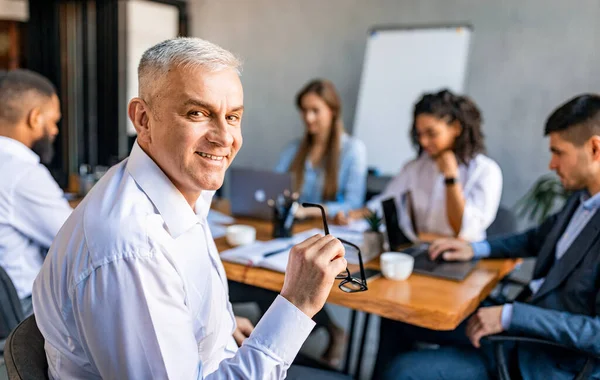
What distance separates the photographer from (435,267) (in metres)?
1.91

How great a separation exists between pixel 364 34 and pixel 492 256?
287 cm

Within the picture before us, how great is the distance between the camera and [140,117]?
1084 mm

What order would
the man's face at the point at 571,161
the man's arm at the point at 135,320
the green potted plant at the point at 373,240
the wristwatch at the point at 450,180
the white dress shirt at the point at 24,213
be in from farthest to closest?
the wristwatch at the point at 450,180 < the green potted plant at the point at 373,240 < the white dress shirt at the point at 24,213 < the man's face at the point at 571,161 < the man's arm at the point at 135,320

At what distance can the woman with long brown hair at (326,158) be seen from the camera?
3.31 meters

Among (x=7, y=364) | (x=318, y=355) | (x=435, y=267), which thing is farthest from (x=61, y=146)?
(x=7, y=364)

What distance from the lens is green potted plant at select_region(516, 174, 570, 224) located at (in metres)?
3.56

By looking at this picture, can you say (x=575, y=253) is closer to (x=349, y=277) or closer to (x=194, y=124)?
(x=349, y=277)

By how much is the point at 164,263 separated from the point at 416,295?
3.02ft

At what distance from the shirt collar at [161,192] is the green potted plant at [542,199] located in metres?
2.99

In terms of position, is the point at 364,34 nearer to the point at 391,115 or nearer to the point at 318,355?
the point at 391,115

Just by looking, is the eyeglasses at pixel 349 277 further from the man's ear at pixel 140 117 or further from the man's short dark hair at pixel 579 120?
the man's short dark hair at pixel 579 120

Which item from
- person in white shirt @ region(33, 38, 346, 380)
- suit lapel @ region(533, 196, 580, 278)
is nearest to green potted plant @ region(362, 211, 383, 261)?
suit lapel @ region(533, 196, 580, 278)

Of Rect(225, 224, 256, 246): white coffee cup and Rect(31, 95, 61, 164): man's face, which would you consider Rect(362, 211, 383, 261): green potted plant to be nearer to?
Rect(225, 224, 256, 246): white coffee cup

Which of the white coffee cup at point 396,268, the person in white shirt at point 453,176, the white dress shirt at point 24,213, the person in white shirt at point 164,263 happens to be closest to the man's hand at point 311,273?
the person in white shirt at point 164,263
